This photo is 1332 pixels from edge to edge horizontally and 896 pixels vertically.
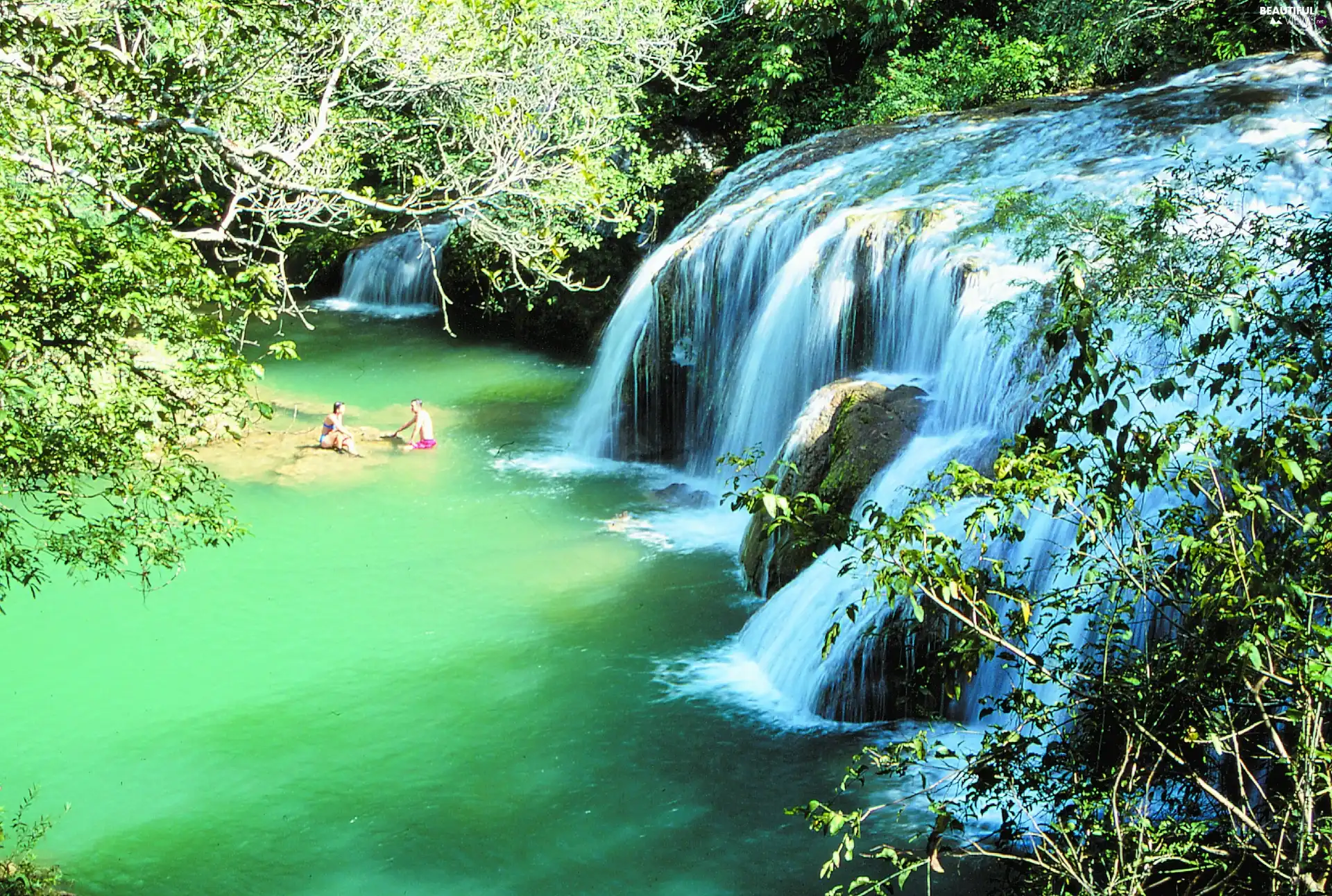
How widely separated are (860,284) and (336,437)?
23.5ft

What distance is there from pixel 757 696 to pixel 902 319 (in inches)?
190

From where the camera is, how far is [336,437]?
16.4m

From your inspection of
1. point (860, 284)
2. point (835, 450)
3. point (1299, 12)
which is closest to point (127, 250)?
point (835, 450)

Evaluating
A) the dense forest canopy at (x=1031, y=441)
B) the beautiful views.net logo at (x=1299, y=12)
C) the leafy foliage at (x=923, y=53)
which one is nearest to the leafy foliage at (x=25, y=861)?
the dense forest canopy at (x=1031, y=441)

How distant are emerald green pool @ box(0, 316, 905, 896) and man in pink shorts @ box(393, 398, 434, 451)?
1.34 meters

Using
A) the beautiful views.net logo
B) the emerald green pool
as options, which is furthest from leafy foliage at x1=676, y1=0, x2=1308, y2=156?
the emerald green pool

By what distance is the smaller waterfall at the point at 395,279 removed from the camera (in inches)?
974

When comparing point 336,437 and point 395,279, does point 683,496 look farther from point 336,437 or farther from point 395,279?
point 395,279

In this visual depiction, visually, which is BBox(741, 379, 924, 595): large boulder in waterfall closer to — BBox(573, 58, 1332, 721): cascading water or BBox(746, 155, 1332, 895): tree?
BBox(573, 58, 1332, 721): cascading water

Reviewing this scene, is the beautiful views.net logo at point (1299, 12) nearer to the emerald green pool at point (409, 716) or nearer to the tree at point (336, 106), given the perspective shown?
the tree at point (336, 106)

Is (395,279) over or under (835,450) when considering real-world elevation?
over

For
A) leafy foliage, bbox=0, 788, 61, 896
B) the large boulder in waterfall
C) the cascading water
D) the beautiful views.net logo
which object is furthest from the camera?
the beautiful views.net logo

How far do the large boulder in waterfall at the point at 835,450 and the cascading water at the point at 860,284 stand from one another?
0.21 m

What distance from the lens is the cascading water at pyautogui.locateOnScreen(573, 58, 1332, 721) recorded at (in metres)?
10.9
